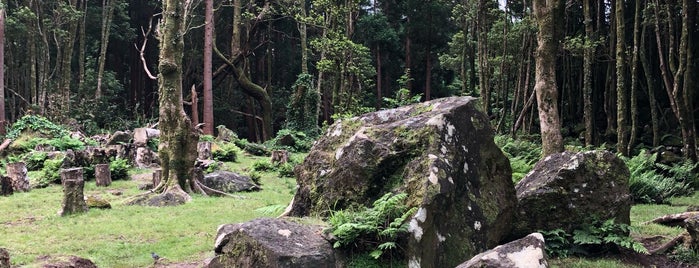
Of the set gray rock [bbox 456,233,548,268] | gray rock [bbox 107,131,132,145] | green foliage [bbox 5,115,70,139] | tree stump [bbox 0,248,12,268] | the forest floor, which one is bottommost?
the forest floor

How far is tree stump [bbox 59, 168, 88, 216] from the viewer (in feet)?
29.5

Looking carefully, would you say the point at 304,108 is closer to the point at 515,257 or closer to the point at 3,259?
the point at 3,259

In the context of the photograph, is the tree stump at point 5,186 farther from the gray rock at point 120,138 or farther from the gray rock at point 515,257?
the gray rock at point 515,257

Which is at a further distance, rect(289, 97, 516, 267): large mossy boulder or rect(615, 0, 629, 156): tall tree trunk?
rect(615, 0, 629, 156): tall tree trunk

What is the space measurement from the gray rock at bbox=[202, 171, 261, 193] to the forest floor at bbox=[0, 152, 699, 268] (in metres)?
0.92

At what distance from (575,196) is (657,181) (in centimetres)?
586

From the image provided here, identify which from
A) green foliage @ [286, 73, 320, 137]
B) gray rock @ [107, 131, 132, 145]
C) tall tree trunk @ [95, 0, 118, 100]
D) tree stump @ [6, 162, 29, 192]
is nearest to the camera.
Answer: tree stump @ [6, 162, 29, 192]

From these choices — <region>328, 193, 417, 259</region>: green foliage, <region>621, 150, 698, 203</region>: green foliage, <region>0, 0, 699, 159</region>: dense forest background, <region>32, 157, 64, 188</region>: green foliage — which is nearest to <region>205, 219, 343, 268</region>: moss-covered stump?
<region>328, 193, 417, 259</region>: green foliage

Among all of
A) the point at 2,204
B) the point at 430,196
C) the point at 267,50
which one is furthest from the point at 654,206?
the point at 267,50

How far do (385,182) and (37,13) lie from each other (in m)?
30.0

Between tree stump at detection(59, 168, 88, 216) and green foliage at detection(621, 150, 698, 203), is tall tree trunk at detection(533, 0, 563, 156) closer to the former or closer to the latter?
green foliage at detection(621, 150, 698, 203)

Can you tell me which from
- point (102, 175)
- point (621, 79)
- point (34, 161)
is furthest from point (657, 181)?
point (34, 161)

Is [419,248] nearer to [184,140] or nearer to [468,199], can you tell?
[468,199]

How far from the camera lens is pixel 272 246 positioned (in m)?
4.36
